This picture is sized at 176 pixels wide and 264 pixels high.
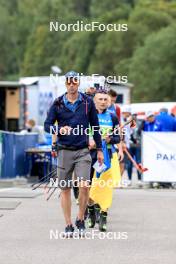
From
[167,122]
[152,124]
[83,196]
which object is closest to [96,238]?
[83,196]

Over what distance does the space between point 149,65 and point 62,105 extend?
6798cm

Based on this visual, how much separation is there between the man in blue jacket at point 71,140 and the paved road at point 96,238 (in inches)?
20.1

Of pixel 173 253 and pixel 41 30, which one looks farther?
pixel 41 30

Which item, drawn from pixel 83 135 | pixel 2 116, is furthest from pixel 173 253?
pixel 2 116

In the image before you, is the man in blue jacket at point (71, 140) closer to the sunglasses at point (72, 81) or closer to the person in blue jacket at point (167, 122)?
the sunglasses at point (72, 81)

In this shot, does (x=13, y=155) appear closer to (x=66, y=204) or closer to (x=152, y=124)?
(x=152, y=124)

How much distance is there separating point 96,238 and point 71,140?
3.84 feet

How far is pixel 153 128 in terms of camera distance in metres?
21.4

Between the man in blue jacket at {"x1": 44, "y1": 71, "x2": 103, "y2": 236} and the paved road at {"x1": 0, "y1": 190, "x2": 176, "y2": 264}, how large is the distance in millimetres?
511

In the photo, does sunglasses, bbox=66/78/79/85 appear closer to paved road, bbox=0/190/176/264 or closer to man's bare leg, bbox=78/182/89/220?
man's bare leg, bbox=78/182/89/220

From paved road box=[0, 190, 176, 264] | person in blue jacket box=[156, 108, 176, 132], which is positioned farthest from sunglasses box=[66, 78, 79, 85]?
person in blue jacket box=[156, 108, 176, 132]

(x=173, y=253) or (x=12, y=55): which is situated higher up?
(x=12, y=55)

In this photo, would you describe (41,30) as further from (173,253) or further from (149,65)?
(173,253)

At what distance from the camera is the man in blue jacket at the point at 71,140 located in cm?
1098
